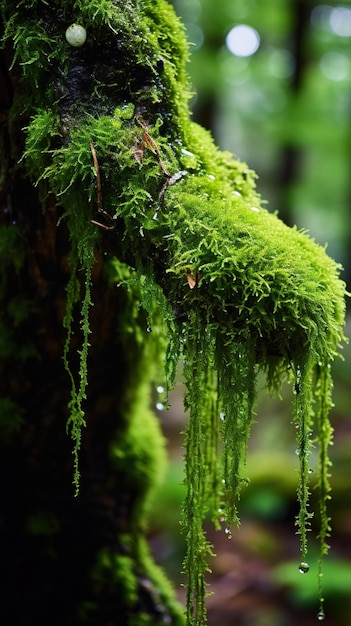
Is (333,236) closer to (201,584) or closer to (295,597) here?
(295,597)

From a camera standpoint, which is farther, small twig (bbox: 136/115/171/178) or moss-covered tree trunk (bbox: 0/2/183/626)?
moss-covered tree trunk (bbox: 0/2/183/626)

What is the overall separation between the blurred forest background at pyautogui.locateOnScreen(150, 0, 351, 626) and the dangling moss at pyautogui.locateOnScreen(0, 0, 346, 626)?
504 mm

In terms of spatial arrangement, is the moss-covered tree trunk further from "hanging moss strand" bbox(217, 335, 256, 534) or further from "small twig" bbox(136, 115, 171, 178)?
"hanging moss strand" bbox(217, 335, 256, 534)

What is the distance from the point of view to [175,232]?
4.06ft

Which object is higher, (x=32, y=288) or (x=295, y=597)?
(x=32, y=288)

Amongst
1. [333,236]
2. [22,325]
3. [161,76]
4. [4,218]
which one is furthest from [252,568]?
Answer: [333,236]

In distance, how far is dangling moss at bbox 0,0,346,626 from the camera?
1200 mm

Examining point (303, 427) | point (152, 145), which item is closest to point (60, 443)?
point (303, 427)

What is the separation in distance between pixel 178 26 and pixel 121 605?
189 centimetres

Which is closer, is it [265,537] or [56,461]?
[56,461]

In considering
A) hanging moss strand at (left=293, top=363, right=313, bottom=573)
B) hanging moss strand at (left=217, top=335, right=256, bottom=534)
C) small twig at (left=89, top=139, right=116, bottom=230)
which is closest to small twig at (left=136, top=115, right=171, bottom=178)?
small twig at (left=89, top=139, right=116, bottom=230)

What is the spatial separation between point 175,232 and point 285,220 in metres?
7.83

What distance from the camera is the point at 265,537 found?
13.4ft

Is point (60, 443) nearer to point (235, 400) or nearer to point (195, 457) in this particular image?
point (195, 457)
